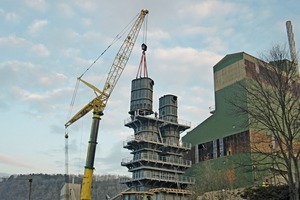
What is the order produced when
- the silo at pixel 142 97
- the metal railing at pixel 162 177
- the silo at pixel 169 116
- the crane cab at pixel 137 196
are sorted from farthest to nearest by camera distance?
the silo at pixel 169 116 < the silo at pixel 142 97 < the metal railing at pixel 162 177 < the crane cab at pixel 137 196

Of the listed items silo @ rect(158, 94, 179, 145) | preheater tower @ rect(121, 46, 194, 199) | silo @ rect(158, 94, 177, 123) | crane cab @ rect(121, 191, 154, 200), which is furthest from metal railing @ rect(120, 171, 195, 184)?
crane cab @ rect(121, 191, 154, 200)

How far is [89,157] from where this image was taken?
61.1 m

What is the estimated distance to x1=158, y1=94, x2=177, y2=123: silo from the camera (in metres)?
89.2

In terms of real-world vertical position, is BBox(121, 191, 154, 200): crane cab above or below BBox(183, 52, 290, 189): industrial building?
below

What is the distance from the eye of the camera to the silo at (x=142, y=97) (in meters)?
82.3

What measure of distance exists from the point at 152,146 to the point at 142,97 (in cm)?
1189

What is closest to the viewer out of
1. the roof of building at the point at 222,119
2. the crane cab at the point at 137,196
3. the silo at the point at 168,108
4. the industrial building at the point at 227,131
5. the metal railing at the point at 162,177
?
the crane cab at the point at 137,196

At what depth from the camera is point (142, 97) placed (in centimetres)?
8250

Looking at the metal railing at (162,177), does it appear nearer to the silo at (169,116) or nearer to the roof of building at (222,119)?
the silo at (169,116)

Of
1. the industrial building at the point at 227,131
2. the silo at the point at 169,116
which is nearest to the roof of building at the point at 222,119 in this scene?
the industrial building at the point at 227,131

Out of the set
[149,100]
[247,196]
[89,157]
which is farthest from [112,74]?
[247,196]

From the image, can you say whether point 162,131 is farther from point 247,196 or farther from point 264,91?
point 264,91

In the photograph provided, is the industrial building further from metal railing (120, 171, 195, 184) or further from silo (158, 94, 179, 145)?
silo (158, 94, 179, 145)

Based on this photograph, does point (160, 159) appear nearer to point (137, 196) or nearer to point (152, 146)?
point (152, 146)
